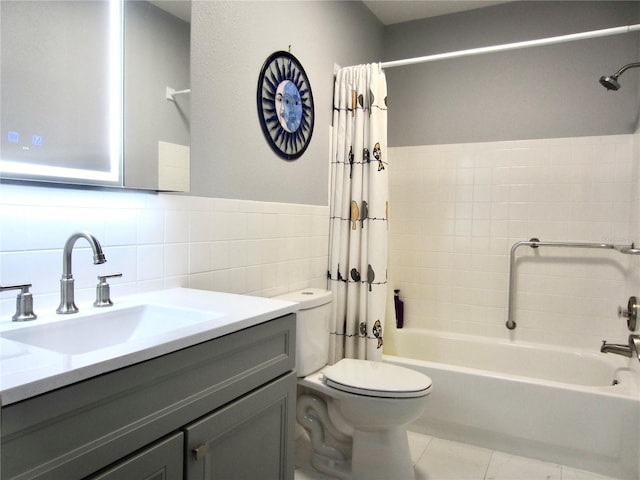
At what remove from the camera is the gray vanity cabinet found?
26.0 inches

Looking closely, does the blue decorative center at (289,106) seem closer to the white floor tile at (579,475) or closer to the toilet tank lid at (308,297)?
the toilet tank lid at (308,297)

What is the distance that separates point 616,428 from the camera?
191cm

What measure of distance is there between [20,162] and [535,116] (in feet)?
9.13

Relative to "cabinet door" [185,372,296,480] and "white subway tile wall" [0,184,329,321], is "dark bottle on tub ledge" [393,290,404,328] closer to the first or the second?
"white subway tile wall" [0,184,329,321]

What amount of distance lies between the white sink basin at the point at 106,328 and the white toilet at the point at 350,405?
0.73 m

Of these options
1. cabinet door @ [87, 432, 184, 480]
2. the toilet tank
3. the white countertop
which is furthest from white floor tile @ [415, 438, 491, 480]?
cabinet door @ [87, 432, 184, 480]

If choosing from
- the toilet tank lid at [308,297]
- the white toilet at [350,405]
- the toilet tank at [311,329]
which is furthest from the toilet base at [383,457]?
the toilet tank lid at [308,297]

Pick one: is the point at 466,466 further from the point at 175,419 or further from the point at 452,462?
the point at 175,419

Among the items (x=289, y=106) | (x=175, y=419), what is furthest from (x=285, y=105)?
(x=175, y=419)

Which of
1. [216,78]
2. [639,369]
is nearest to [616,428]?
[639,369]

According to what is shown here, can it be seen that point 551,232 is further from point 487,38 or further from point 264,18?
point 264,18

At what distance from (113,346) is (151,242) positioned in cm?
57

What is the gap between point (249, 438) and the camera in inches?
44.0

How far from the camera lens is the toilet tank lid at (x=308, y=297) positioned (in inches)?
73.0
